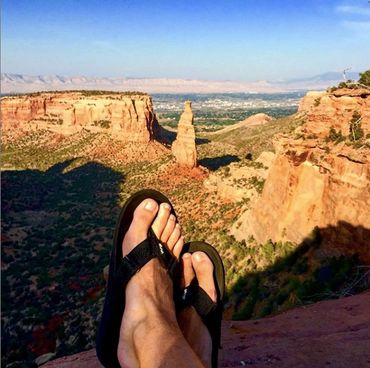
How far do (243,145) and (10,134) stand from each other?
41997 millimetres

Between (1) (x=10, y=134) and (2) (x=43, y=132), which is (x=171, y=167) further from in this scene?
(1) (x=10, y=134)

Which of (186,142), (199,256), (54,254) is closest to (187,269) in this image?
(199,256)

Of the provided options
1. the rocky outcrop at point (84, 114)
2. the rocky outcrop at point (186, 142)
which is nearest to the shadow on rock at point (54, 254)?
the rocky outcrop at point (186, 142)

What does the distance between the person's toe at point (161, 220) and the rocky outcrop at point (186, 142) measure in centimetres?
4523

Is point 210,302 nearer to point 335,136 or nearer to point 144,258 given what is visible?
point 144,258

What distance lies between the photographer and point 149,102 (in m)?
74.8

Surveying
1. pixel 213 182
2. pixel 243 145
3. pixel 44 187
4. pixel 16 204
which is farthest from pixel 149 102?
pixel 213 182

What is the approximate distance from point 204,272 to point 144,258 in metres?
0.78

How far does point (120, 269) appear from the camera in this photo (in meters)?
4.77

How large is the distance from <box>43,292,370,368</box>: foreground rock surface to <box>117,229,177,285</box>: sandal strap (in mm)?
2236

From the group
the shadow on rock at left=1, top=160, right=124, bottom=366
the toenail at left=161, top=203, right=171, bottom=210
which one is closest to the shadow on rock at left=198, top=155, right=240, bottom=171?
the shadow on rock at left=1, top=160, right=124, bottom=366

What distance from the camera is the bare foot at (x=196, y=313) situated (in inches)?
176

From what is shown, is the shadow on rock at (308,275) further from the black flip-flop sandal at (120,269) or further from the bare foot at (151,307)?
the black flip-flop sandal at (120,269)

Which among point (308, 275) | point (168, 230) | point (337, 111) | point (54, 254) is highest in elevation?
point (337, 111)
